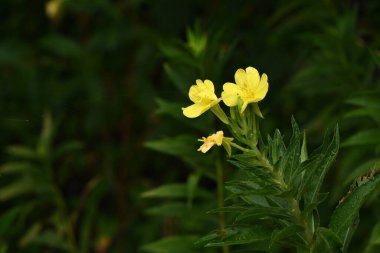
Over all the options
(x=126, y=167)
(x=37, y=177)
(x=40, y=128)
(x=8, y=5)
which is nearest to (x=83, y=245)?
(x=37, y=177)

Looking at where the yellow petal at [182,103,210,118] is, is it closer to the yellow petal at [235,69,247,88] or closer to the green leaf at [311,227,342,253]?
the yellow petal at [235,69,247,88]

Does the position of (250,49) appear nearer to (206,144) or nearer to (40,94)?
(40,94)

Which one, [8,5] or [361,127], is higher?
[8,5]

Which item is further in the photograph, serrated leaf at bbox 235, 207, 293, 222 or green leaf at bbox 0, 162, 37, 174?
green leaf at bbox 0, 162, 37, 174

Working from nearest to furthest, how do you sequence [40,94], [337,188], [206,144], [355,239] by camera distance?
[206,144], [337,188], [355,239], [40,94]

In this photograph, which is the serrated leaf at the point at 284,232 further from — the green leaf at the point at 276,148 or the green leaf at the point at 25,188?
the green leaf at the point at 25,188

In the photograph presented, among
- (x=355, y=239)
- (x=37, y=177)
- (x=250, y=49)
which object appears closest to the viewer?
(x=355, y=239)

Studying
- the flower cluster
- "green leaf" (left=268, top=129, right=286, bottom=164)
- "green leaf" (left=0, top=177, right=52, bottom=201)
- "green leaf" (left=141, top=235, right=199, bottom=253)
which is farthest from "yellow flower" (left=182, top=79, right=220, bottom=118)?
"green leaf" (left=0, top=177, right=52, bottom=201)
